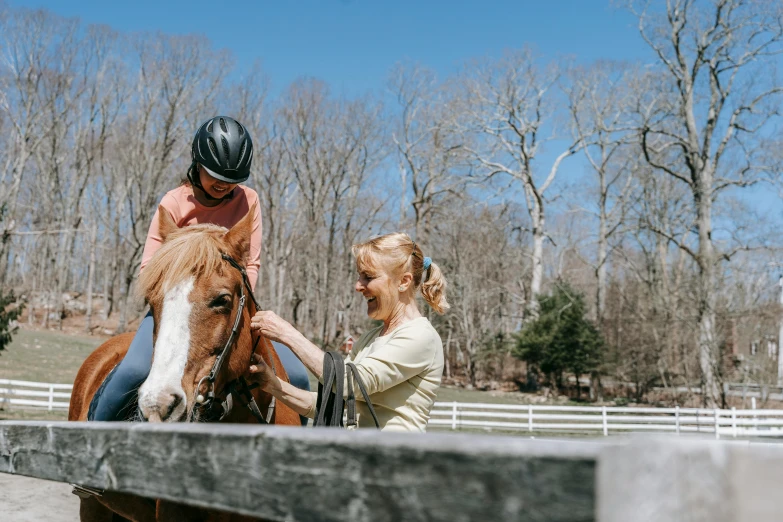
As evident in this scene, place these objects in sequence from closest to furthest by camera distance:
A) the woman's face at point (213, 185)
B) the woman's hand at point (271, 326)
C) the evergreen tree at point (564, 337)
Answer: the woman's hand at point (271, 326)
the woman's face at point (213, 185)
the evergreen tree at point (564, 337)

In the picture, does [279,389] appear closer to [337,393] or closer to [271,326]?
[271,326]

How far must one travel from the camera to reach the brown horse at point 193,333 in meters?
2.75

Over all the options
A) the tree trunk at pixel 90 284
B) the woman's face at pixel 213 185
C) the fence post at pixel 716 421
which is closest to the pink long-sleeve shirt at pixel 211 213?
the woman's face at pixel 213 185

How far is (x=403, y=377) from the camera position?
3094 millimetres

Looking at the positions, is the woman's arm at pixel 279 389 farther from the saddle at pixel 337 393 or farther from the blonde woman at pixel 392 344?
the saddle at pixel 337 393

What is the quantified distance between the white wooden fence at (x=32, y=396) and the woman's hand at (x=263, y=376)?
20.1m

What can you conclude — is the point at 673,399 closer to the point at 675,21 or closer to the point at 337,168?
the point at 675,21

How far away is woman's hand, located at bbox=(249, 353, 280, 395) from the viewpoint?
129 inches

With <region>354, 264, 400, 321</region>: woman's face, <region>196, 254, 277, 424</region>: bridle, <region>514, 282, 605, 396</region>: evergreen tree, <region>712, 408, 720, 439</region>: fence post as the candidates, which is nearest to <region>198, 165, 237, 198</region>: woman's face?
<region>196, 254, 277, 424</region>: bridle

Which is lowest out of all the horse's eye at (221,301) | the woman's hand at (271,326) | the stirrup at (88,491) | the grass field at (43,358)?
the grass field at (43,358)

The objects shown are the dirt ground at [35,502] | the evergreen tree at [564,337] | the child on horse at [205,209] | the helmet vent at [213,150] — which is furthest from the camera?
the evergreen tree at [564,337]

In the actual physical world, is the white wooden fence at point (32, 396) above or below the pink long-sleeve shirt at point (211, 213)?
below

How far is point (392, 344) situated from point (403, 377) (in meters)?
0.16

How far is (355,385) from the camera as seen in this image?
3.00 m
